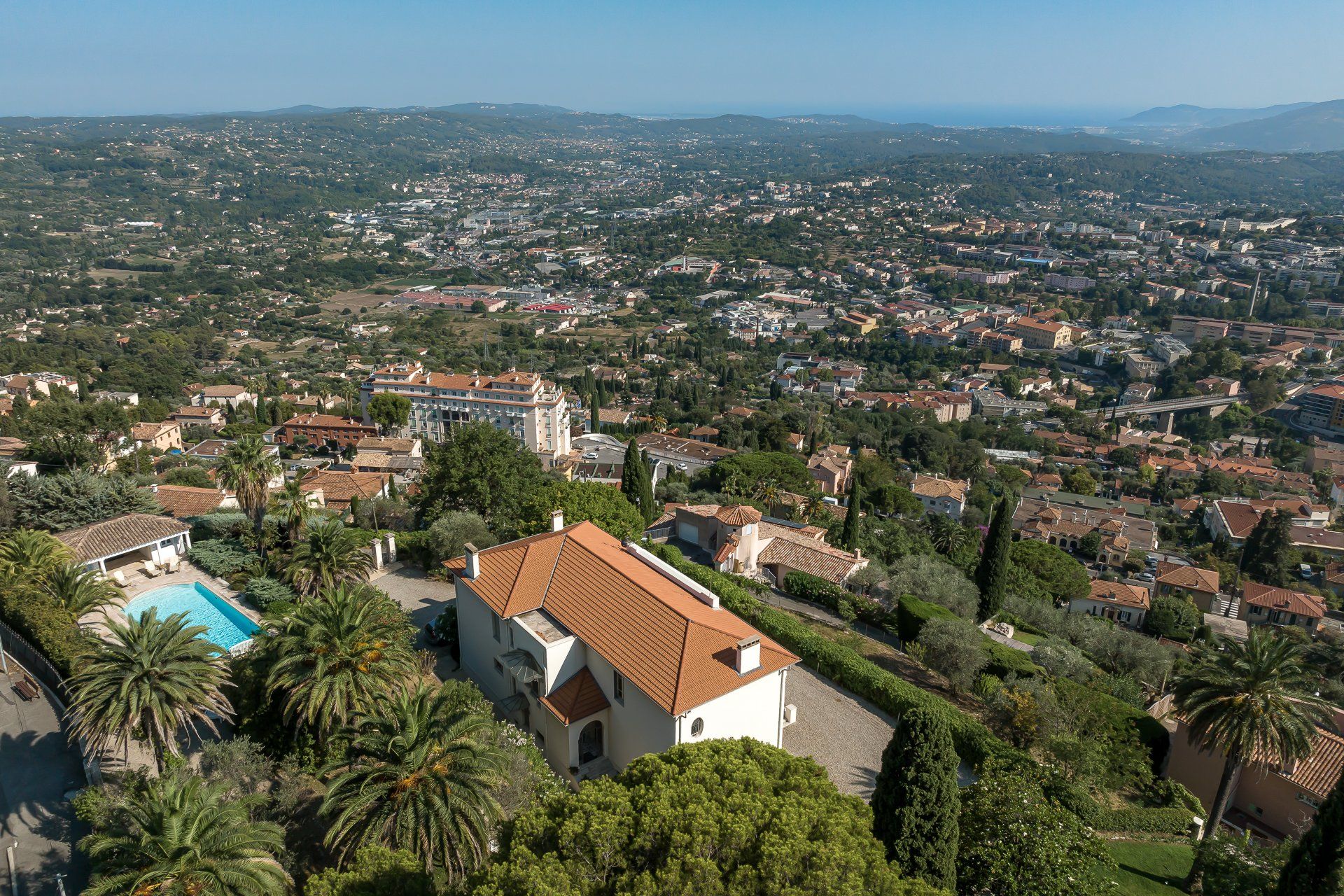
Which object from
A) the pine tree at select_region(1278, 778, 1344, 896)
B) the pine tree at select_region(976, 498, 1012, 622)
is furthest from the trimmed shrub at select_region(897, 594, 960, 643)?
the pine tree at select_region(1278, 778, 1344, 896)

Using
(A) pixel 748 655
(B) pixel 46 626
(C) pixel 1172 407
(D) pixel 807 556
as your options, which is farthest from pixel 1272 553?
(B) pixel 46 626

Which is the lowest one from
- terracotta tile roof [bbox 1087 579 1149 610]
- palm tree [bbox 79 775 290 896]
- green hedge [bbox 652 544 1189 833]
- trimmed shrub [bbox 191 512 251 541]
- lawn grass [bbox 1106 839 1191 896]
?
terracotta tile roof [bbox 1087 579 1149 610]

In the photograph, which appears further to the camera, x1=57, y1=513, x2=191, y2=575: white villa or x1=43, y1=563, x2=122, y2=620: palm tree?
x1=57, y1=513, x2=191, y2=575: white villa

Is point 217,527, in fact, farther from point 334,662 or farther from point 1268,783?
point 1268,783

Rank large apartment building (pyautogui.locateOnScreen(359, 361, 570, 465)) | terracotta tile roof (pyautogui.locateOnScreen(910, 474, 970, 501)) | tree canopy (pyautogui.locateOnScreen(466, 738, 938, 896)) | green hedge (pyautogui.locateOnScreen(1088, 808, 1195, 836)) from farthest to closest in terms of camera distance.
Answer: large apartment building (pyautogui.locateOnScreen(359, 361, 570, 465)) < terracotta tile roof (pyautogui.locateOnScreen(910, 474, 970, 501)) < green hedge (pyautogui.locateOnScreen(1088, 808, 1195, 836)) < tree canopy (pyautogui.locateOnScreen(466, 738, 938, 896))

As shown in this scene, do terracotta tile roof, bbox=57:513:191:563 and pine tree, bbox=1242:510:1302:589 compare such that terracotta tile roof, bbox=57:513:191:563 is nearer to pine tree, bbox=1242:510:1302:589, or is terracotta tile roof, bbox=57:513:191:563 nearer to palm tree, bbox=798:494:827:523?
palm tree, bbox=798:494:827:523

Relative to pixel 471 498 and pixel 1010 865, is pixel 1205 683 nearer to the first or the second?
pixel 1010 865

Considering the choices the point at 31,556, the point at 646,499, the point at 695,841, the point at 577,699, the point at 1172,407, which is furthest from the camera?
the point at 1172,407
